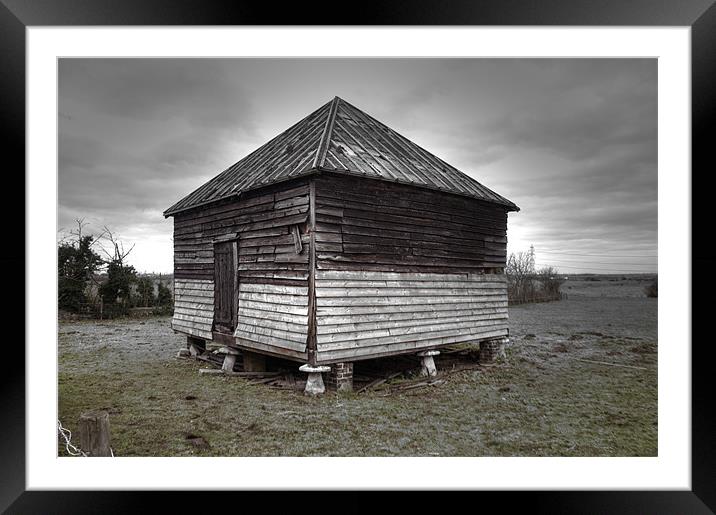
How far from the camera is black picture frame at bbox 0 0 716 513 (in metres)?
3.73

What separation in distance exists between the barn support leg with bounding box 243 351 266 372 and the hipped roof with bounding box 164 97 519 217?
3.18m

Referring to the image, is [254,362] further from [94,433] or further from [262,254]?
[94,433]

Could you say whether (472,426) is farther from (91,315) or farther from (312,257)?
(91,315)

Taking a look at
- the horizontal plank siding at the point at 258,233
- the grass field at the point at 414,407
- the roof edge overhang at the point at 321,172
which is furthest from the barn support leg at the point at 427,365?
the roof edge overhang at the point at 321,172

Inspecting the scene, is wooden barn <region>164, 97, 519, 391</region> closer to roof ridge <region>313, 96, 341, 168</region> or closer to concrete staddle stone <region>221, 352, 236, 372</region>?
roof ridge <region>313, 96, 341, 168</region>

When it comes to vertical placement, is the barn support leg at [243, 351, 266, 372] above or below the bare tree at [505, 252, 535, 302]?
below

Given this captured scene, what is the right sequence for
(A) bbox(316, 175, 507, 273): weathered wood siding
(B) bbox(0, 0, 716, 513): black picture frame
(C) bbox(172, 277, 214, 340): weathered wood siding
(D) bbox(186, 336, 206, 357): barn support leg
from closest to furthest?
(B) bbox(0, 0, 716, 513): black picture frame, (A) bbox(316, 175, 507, 273): weathered wood siding, (C) bbox(172, 277, 214, 340): weathered wood siding, (D) bbox(186, 336, 206, 357): barn support leg

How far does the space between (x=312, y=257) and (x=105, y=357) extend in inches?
254

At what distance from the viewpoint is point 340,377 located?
6.98 m

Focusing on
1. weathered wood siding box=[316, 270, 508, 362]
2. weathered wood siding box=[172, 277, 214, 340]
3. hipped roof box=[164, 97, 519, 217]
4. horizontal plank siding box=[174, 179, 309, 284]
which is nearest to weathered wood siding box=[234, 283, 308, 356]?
horizontal plank siding box=[174, 179, 309, 284]

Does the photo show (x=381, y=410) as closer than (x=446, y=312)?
Yes
